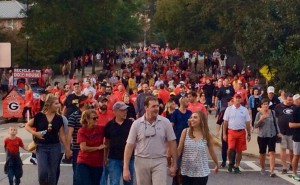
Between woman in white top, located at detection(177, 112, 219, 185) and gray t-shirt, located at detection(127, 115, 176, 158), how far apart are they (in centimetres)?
28

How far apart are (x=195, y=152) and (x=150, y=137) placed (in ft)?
2.09

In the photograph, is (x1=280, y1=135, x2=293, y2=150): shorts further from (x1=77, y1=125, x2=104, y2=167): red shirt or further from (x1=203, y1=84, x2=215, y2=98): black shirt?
(x1=203, y1=84, x2=215, y2=98): black shirt

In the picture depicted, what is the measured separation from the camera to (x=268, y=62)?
80.9 ft

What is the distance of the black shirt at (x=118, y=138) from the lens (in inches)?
417

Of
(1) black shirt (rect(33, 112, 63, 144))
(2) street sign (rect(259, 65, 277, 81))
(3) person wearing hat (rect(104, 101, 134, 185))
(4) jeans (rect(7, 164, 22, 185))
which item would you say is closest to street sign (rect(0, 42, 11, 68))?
(2) street sign (rect(259, 65, 277, 81))

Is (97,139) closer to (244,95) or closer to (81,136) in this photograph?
(81,136)

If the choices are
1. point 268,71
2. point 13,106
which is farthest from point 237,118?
point 13,106

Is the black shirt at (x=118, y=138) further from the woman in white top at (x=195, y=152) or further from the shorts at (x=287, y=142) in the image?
the shorts at (x=287, y=142)

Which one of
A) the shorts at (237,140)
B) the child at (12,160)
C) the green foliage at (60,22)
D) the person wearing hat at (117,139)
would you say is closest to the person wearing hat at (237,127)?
the shorts at (237,140)

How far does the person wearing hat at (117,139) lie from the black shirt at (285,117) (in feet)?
18.2

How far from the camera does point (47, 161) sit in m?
11.1

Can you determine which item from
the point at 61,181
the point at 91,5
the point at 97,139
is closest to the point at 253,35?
the point at 61,181

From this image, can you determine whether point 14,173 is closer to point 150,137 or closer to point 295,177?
point 150,137

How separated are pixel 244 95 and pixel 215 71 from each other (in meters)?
35.1
